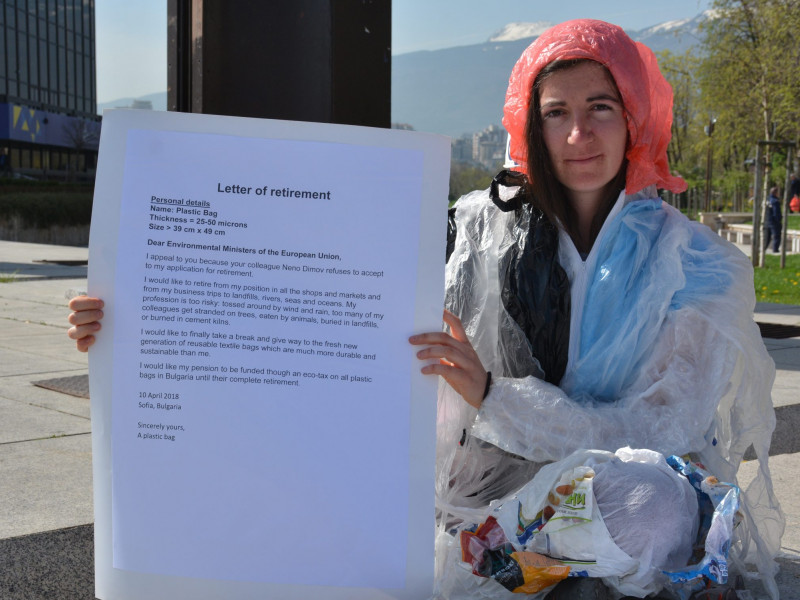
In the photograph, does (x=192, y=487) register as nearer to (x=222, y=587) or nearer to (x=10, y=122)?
(x=222, y=587)

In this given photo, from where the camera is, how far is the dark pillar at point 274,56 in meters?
2.87

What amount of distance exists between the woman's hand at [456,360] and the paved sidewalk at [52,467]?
3.12ft

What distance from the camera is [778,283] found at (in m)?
12.0

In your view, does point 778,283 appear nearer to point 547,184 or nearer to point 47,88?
point 547,184

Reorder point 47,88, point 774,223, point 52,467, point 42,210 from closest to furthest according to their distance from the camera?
point 52,467
point 774,223
point 42,210
point 47,88

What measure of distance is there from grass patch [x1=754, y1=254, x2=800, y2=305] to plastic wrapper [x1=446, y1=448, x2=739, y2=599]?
8726mm

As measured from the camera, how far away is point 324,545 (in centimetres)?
210

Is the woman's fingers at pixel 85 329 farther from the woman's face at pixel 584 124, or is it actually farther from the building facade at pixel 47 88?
the building facade at pixel 47 88

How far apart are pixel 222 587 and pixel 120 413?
1.41 ft

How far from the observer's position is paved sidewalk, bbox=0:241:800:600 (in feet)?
9.00

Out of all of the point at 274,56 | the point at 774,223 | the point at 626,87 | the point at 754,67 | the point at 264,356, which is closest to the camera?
the point at 264,356

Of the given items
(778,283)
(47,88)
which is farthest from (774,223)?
(47,88)

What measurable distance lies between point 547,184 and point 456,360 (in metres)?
0.65

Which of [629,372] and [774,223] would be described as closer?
[629,372]
